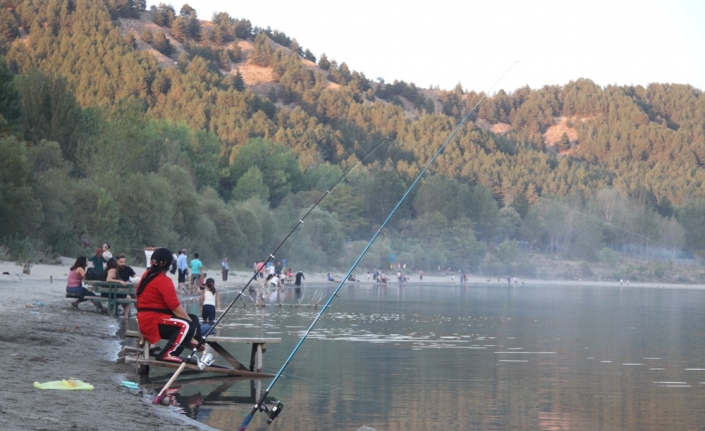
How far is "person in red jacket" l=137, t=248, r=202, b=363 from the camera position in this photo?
11203 millimetres

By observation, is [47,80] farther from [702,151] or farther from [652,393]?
[702,151]

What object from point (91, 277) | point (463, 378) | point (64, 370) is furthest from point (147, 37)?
point (64, 370)

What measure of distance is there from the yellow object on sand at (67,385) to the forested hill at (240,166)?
27.0 meters

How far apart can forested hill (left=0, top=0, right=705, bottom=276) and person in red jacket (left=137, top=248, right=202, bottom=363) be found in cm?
2705

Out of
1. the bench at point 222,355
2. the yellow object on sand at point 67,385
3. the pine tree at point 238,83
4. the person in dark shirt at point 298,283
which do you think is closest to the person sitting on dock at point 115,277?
the bench at point 222,355

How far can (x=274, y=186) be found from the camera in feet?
321

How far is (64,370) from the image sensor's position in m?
12.8

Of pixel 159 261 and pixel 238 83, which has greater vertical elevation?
pixel 238 83

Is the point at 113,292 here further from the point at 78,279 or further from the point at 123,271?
the point at 123,271

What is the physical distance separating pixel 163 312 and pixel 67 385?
1.34 m

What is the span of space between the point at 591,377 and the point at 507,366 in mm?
1750

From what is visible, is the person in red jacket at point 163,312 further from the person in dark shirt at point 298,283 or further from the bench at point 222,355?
the person in dark shirt at point 298,283

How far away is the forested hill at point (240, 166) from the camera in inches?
1900

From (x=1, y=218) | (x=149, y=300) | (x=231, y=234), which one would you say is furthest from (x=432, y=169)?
(x=149, y=300)
